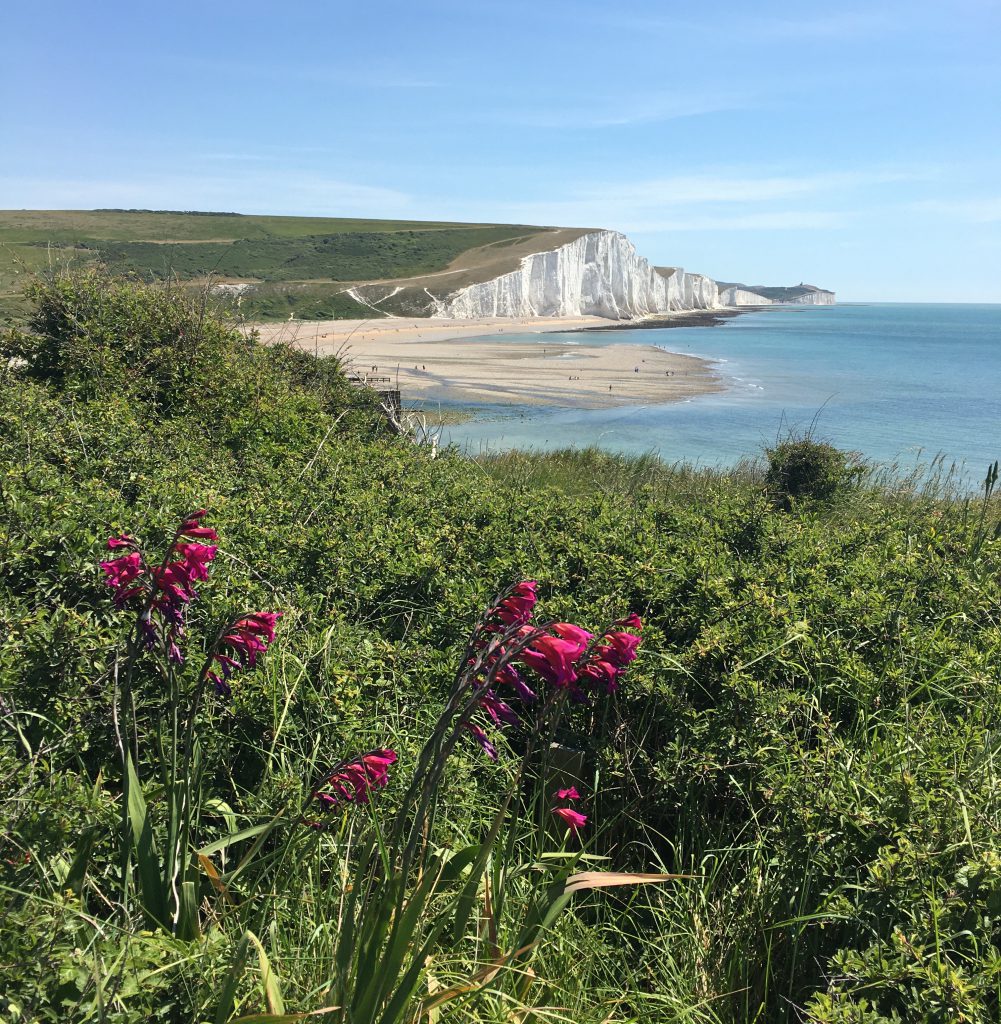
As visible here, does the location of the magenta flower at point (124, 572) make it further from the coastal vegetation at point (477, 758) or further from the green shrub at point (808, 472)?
the green shrub at point (808, 472)

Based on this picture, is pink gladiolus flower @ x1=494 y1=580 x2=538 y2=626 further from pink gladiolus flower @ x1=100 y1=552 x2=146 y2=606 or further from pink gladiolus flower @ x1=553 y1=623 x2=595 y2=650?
pink gladiolus flower @ x1=100 y1=552 x2=146 y2=606

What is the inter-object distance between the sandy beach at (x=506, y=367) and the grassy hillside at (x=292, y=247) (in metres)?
9.70

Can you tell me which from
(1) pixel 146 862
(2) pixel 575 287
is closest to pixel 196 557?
(1) pixel 146 862

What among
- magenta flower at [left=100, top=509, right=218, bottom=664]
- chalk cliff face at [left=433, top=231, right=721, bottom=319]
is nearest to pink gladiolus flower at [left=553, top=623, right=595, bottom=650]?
magenta flower at [left=100, top=509, right=218, bottom=664]

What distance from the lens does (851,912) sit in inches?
92.8

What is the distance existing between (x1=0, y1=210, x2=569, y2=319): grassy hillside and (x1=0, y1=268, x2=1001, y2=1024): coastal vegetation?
5438cm

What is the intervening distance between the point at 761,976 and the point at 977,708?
4.61ft

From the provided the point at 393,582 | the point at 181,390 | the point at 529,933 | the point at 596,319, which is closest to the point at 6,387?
the point at 181,390

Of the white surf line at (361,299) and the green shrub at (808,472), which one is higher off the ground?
the white surf line at (361,299)

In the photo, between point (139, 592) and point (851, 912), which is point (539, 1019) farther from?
point (139, 592)

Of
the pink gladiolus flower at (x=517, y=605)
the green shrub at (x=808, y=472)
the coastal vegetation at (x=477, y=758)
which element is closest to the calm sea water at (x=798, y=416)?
the green shrub at (x=808, y=472)

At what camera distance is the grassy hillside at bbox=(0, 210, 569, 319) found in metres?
73.2

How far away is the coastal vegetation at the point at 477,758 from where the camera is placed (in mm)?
1982

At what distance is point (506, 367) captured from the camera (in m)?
42.2
